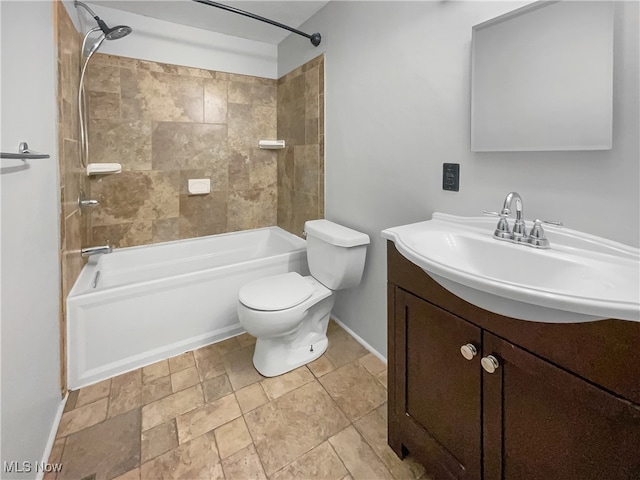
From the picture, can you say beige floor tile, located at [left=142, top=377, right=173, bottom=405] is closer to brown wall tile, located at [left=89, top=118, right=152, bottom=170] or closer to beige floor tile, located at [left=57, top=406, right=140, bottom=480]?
beige floor tile, located at [left=57, top=406, right=140, bottom=480]

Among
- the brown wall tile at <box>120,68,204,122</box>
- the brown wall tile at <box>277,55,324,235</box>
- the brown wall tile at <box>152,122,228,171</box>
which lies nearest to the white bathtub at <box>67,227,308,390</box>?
the brown wall tile at <box>277,55,324,235</box>

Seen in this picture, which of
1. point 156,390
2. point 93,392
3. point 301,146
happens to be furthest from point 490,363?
point 301,146

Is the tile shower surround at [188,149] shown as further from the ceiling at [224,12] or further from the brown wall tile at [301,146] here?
the ceiling at [224,12]

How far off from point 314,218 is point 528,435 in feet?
6.06

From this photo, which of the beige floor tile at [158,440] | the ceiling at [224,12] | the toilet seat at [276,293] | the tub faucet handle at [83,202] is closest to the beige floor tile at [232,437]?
the beige floor tile at [158,440]

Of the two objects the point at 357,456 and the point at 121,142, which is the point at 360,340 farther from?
the point at 121,142

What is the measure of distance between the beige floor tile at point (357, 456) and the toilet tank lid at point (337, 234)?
2.97 ft

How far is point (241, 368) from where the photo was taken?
1.81 m

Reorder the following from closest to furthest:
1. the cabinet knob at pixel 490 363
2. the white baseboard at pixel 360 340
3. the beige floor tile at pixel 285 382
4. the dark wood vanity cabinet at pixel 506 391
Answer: the dark wood vanity cabinet at pixel 506 391 → the cabinet knob at pixel 490 363 → the beige floor tile at pixel 285 382 → the white baseboard at pixel 360 340

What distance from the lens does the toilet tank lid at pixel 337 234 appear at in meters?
1.76

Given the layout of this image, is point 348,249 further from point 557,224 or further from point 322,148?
point 557,224

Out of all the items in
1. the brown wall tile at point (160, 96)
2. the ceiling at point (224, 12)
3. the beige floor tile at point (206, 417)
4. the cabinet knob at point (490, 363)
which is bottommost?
the beige floor tile at point (206, 417)

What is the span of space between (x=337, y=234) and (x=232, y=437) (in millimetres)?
1121

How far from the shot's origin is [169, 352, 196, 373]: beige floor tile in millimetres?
1811
